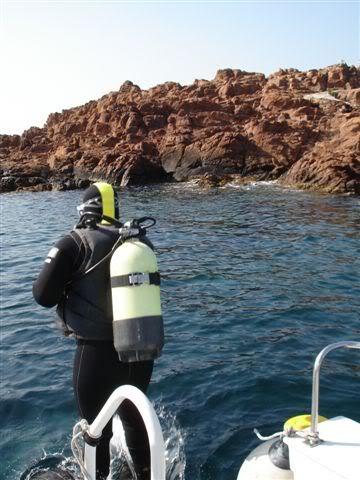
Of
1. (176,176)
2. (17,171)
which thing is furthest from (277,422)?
(17,171)

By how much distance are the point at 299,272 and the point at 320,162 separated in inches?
876

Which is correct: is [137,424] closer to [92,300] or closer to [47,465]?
[92,300]

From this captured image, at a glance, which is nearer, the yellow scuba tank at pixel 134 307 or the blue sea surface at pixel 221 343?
the yellow scuba tank at pixel 134 307

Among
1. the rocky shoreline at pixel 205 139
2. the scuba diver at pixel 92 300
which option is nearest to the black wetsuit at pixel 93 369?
the scuba diver at pixel 92 300

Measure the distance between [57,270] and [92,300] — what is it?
1.18 ft

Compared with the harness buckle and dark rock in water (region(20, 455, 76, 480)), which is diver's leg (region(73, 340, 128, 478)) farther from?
dark rock in water (region(20, 455, 76, 480))

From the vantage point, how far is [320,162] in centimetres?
3375

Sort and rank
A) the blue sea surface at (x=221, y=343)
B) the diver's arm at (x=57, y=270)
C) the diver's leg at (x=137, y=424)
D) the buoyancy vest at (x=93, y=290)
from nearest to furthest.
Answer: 1. the diver's arm at (x=57, y=270)
2. the buoyancy vest at (x=93, y=290)
3. the diver's leg at (x=137, y=424)
4. the blue sea surface at (x=221, y=343)

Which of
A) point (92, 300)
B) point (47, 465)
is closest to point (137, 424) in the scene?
point (92, 300)

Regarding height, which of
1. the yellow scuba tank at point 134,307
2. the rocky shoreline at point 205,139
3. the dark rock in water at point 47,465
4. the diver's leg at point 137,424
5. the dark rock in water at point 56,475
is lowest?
the dark rock in water at point 47,465

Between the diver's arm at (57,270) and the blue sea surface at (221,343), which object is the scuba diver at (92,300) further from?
the blue sea surface at (221,343)

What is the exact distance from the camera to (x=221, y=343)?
8.91 metres

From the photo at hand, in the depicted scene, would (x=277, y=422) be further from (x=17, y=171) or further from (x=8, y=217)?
(x=17, y=171)

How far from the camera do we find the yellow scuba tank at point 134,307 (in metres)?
3.64
